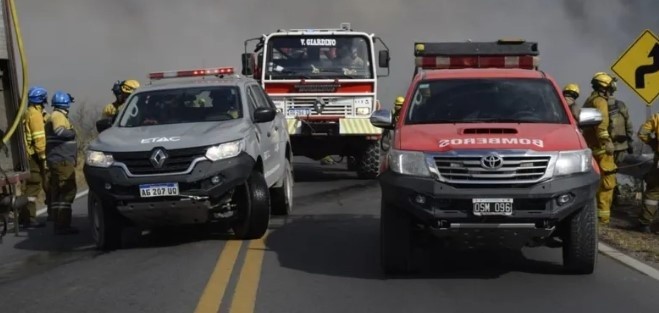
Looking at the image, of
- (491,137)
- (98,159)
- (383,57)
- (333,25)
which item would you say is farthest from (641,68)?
(333,25)

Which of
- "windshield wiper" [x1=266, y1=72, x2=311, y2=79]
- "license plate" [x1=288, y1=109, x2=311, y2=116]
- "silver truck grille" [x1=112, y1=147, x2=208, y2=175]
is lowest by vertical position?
"license plate" [x1=288, y1=109, x2=311, y2=116]

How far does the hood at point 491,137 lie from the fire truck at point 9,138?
4390 millimetres

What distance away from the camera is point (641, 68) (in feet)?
46.1

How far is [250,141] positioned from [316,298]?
9.94 ft

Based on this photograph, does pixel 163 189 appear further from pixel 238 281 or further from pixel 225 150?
pixel 238 281

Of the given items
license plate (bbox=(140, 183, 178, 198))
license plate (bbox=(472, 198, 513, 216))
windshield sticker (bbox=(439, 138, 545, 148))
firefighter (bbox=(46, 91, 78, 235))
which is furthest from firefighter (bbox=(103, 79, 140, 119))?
license plate (bbox=(472, 198, 513, 216))

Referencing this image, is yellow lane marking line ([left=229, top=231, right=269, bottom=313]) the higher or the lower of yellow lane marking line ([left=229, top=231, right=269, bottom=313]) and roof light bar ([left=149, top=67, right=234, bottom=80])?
the lower

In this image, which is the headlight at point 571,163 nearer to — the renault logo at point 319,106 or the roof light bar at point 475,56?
the roof light bar at point 475,56

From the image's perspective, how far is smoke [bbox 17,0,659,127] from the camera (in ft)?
107

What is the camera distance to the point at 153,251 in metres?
9.67

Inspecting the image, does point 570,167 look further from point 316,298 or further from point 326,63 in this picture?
point 326,63

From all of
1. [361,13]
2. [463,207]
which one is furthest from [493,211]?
[361,13]

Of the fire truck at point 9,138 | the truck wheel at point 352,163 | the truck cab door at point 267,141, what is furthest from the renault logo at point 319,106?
the fire truck at point 9,138

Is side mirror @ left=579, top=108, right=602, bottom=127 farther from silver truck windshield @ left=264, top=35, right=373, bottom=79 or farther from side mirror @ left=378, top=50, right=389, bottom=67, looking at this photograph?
side mirror @ left=378, top=50, right=389, bottom=67
